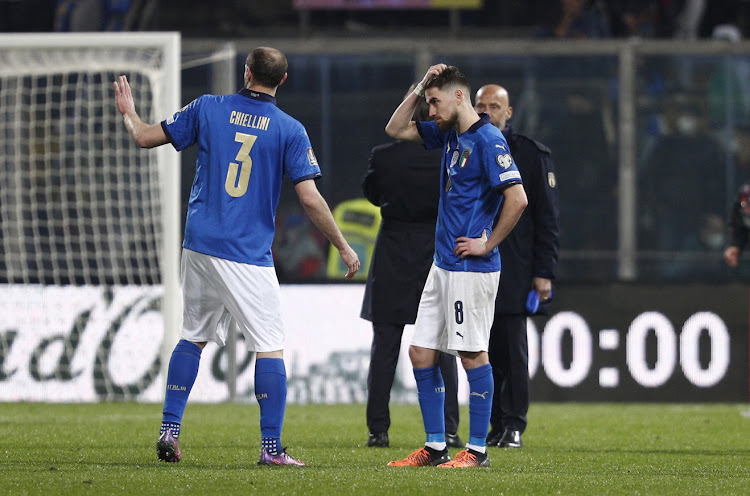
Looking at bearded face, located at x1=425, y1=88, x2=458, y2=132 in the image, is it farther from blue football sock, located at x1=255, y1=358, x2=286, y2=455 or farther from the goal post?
the goal post

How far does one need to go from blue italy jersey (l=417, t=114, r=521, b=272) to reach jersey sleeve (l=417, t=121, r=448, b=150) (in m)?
0.21

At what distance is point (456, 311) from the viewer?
6152mm

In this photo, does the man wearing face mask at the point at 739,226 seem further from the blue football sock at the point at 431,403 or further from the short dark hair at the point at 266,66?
the short dark hair at the point at 266,66

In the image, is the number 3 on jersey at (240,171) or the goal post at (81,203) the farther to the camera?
the goal post at (81,203)

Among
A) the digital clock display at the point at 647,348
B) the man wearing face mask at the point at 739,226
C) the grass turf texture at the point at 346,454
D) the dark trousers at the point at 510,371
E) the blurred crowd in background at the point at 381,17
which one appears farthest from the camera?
the blurred crowd in background at the point at 381,17

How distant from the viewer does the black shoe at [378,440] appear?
24.6 ft

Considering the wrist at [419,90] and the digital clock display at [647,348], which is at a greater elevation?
the wrist at [419,90]

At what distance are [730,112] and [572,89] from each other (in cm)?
161

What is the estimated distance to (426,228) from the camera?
7.63 meters

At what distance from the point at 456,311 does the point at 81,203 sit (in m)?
7.28

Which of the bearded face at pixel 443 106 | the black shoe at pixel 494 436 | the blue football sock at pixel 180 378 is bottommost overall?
the black shoe at pixel 494 436

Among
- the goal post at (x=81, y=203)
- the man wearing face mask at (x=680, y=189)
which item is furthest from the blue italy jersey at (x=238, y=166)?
the man wearing face mask at (x=680, y=189)

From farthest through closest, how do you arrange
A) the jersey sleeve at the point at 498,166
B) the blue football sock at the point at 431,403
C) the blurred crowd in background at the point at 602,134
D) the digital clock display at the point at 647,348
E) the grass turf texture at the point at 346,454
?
the blurred crowd in background at the point at 602,134
the digital clock display at the point at 647,348
the blue football sock at the point at 431,403
the jersey sleeve at the point at 498,166
the grass turf texture at the point at 346,454

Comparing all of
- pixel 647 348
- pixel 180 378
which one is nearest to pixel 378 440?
pixel 180 378
